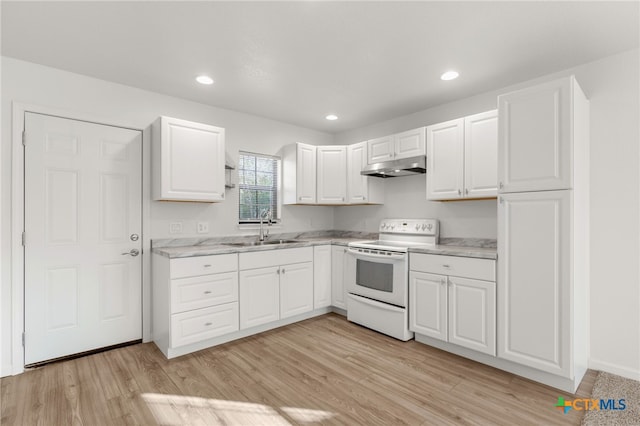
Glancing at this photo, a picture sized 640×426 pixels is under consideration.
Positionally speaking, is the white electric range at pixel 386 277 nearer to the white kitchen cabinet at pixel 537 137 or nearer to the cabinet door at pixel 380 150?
the cabinet door at pixel 380 150

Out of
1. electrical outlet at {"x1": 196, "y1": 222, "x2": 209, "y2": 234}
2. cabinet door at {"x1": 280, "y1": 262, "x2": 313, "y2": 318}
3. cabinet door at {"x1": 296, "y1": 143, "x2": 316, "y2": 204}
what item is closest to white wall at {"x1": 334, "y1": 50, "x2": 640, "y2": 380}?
cabinet door at {"x1": 280, "y1": 262, "x2": 313, "y2": 318}

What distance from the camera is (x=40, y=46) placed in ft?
7.91

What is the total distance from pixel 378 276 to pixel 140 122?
2.97 m

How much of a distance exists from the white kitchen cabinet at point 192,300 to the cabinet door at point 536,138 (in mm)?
2649

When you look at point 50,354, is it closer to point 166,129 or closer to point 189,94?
point 166,129

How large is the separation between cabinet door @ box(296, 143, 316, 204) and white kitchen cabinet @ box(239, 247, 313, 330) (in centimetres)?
79

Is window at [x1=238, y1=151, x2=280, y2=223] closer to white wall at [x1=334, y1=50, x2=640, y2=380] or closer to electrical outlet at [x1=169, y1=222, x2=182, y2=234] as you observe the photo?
electrical outlet at [x1=169, y1=222, x2=182, y2=234]

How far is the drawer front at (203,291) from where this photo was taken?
2856 millimetres

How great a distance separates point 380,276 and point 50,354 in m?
3.13

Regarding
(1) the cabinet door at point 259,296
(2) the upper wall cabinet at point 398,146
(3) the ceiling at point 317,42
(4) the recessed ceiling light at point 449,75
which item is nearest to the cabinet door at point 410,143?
(2) the upper wall cabinet at point 398,146

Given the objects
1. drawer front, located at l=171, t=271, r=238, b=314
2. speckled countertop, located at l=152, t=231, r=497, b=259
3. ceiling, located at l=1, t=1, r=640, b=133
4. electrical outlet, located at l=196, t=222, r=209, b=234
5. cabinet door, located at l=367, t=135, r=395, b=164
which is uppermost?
ceiling, located at l=1, t=1, r=640, b=133

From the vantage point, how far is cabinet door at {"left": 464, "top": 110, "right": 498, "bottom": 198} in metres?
2.93

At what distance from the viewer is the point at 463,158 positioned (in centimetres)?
313

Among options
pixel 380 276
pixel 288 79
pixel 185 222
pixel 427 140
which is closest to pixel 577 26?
pixel 427 140
